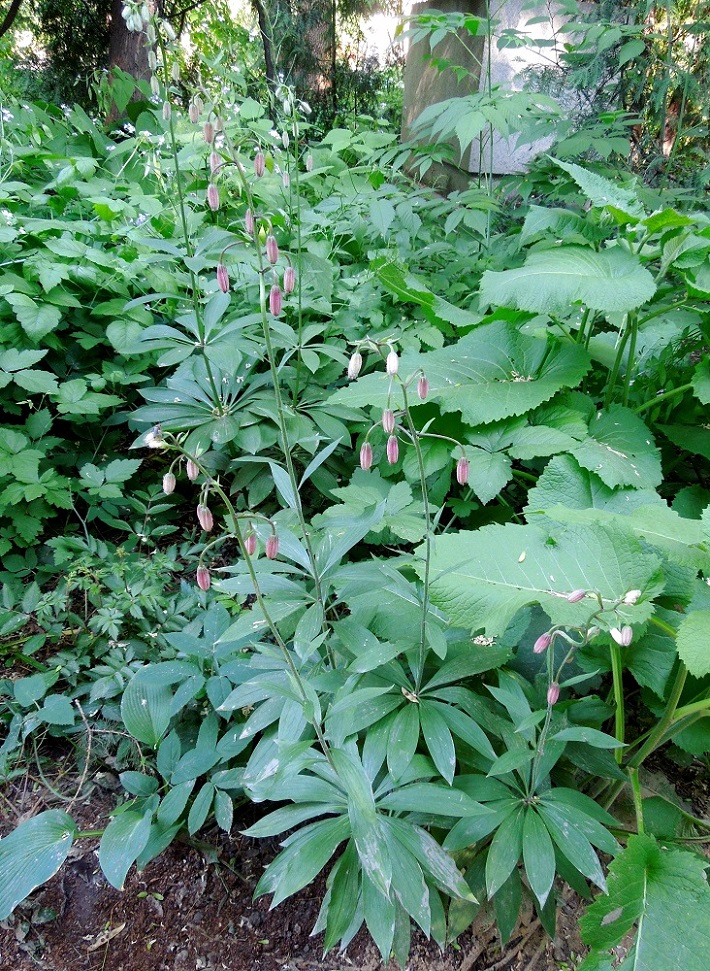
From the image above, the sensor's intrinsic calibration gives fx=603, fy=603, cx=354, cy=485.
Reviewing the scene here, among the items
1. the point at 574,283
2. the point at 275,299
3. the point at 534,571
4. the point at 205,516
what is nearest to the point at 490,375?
the point at 574,283

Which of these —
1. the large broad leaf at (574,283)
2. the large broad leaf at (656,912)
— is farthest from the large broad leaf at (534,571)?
the large broad leaf at (574,283)

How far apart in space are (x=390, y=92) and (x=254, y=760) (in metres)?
7.39

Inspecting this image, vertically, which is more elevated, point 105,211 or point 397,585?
point 105,211

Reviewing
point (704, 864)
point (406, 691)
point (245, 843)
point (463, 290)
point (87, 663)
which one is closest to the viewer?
point (704, 864)

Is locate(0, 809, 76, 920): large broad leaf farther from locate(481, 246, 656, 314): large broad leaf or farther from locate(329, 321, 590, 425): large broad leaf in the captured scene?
locate(481, 246, 656, 314): large broad leaf

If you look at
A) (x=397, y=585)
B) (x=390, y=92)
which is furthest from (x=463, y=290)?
(x=390, y=92)

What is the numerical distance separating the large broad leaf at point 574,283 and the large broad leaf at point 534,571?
717 millimetres

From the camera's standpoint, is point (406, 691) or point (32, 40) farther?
point (32, 40)

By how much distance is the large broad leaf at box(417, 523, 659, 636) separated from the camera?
3.93 feet

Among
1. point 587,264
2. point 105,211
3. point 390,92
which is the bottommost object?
point 587,264

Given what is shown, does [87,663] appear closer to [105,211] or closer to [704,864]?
[704,864]

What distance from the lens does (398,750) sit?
1229 millimetres

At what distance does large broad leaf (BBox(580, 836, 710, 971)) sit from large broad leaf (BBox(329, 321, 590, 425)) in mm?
1178

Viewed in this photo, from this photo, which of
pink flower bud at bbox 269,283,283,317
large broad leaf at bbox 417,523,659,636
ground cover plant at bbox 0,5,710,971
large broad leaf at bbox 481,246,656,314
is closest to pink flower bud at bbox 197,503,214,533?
ground cover plant at bbox 0,5,710,971
